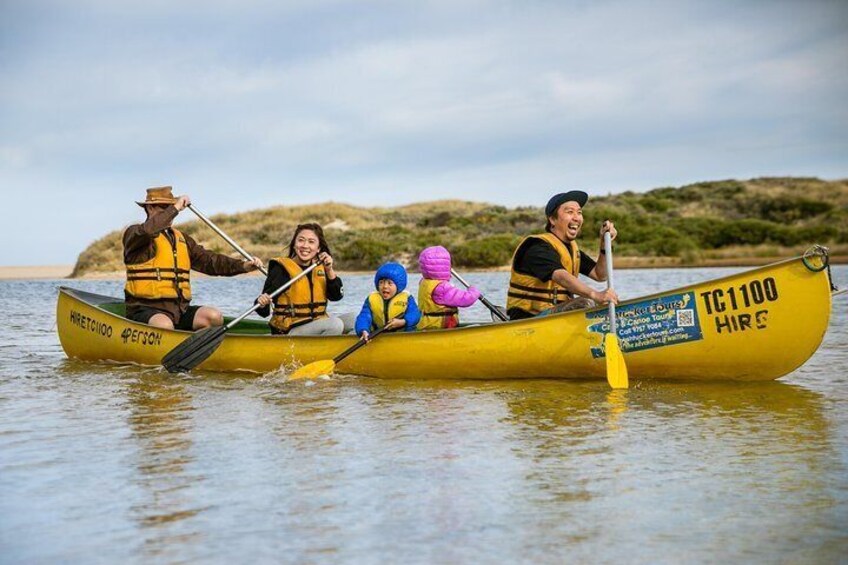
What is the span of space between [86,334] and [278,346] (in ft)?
8.65

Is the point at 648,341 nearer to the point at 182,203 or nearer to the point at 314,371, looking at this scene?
the point at 314,371

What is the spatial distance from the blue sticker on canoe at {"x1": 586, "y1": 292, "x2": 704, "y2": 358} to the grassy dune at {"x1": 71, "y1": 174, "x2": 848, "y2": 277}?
22799mm

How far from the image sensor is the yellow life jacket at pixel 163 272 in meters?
9.08

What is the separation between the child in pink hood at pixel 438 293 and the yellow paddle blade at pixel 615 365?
1251 mm

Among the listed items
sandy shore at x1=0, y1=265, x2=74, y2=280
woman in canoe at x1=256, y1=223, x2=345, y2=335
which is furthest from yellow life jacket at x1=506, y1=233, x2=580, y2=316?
sandy shore at x1=0, y1=265, x2=74, y2=280

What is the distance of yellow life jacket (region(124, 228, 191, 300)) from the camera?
9.08 meters

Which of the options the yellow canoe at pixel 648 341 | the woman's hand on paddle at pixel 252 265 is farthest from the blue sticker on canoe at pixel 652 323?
the woman's hand on paddle at pixel 252 265

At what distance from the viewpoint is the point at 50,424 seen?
19.6 feet

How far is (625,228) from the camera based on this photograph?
37.6 meters

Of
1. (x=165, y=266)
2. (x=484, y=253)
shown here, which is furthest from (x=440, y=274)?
(x=484, y=253)

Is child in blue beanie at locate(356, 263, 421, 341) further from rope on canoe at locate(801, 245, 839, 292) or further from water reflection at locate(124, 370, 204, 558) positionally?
rope on canoe at locate(801, 245, 839, 292)

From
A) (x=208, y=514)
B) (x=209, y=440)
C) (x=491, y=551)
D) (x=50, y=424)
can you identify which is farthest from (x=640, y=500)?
(x=50, y=424)

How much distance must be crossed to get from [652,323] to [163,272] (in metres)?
4.61

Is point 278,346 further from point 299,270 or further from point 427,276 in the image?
point 427,276
